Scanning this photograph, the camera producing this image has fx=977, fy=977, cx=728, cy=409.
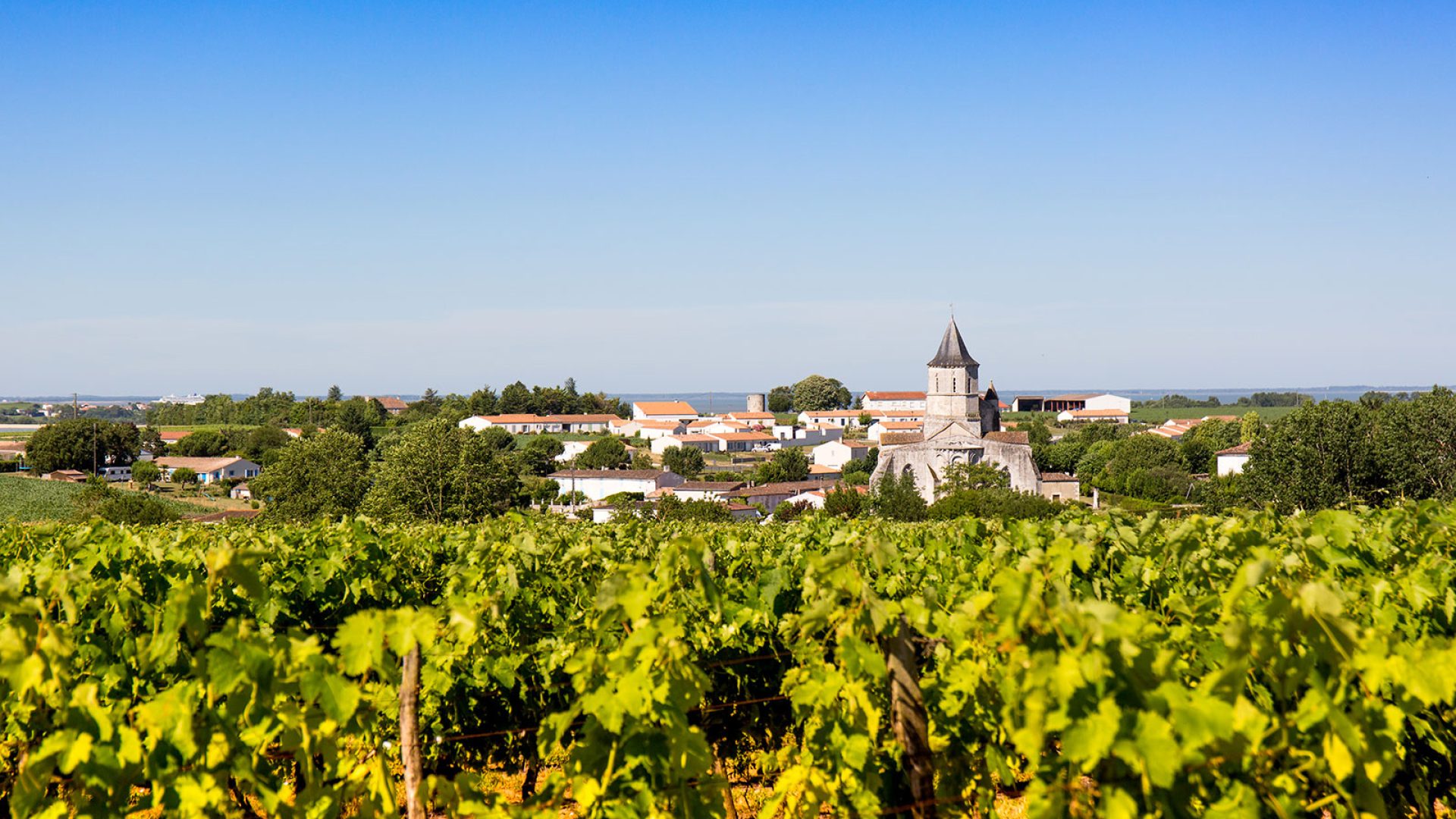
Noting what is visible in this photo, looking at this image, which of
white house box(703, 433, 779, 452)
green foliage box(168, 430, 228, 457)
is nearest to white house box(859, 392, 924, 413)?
white house box(703, 433, 779, 452)

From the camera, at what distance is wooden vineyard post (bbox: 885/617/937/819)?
2949 millimetres

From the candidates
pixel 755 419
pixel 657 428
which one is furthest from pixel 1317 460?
pixel 755 419

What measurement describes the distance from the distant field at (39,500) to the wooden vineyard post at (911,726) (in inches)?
1706

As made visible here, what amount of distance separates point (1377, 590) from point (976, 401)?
2186 inches

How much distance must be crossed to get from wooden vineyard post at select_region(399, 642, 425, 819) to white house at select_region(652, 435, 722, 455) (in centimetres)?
8121

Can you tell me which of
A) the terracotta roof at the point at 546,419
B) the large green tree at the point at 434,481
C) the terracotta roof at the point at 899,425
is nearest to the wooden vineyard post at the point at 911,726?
the large green tree at the point at 434,481

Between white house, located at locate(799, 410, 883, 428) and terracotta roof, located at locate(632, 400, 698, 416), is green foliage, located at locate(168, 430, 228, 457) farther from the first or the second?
white house, located at locate(799, 410, 883, 428)

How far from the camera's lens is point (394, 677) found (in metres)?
2.53

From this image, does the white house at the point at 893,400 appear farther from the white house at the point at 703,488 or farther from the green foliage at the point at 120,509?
the green foliage at the point at 120,509

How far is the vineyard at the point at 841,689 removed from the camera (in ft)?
7.13

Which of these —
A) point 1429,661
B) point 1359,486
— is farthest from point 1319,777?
point 1359,486

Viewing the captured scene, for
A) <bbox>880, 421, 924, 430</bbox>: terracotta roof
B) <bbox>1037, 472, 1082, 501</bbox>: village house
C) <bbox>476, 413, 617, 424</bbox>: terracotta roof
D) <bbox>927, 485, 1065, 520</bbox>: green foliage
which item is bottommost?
A: <bbox>1037, 472, 1082, 501</bbox>: village house

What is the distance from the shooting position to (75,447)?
6625 cm

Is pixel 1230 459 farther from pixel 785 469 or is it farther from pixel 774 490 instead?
pixel 774 490
